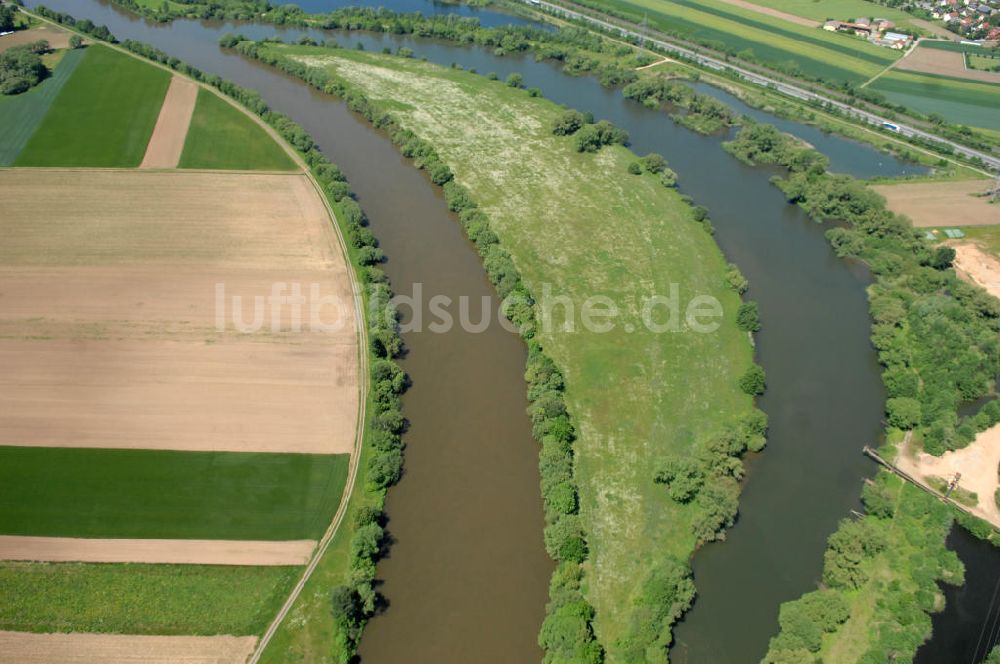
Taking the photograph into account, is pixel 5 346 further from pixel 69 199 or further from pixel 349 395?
pixel 349 395

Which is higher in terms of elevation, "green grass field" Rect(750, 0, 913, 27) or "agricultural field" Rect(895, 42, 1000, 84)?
"green grass field" Rect(750, 0, 913, 27)

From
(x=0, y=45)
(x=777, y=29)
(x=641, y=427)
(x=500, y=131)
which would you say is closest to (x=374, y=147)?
(x=500, y=131)

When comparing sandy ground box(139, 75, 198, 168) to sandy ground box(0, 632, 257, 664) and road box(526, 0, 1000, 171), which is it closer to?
sandy ground box(0, 632, 257, 664)

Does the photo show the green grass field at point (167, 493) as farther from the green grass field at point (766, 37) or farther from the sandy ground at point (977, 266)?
the green grass field at point (766, 37)

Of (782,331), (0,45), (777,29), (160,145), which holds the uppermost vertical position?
(777,29)

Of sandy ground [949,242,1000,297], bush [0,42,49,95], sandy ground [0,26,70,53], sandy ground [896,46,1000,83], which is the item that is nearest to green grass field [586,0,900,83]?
sandy ground [896,46,1000,83]

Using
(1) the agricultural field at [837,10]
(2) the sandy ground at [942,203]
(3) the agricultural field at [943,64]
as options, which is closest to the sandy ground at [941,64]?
(3) the agricultural field at [943,64]
